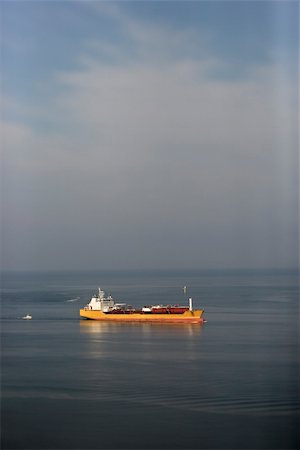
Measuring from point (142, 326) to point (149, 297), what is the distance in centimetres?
449

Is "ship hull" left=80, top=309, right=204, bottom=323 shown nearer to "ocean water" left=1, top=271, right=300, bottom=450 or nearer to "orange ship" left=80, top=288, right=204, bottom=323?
"orange ship" left=80, top=288, right=204, bottom=323

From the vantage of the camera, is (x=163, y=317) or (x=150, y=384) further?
(x=163, y=317)

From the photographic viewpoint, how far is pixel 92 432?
130 inches

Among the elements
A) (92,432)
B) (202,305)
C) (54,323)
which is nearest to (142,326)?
(54,323)

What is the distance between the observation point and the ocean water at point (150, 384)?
3205mm

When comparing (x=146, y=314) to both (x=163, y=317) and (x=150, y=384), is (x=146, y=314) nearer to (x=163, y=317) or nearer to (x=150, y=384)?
(x=163, y=317)

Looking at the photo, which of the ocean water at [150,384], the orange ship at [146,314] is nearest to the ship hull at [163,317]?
the orange ship at [146,314]

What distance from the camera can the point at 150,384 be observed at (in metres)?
4.54

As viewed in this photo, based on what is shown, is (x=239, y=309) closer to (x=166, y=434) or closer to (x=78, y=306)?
(x=78, y=306)

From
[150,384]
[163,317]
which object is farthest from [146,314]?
[150,384]

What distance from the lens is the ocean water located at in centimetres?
321

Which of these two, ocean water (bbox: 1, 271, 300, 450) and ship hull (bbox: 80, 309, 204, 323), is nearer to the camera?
ocean water (bbox: 1, 271, 300, 450)

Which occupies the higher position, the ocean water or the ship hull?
the ship hull

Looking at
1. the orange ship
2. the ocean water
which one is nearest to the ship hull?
the orange ship
